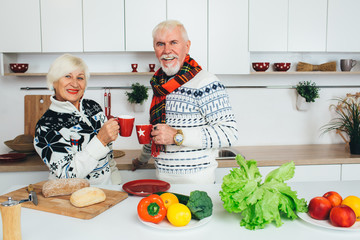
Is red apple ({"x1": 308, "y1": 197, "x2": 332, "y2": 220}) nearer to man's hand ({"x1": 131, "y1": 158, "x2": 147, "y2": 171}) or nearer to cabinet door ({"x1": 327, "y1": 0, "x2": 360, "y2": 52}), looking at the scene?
man's hand ({"x1": 131, "y1": 158, "x2": 147, "y2": 171})

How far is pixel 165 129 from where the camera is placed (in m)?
1.61

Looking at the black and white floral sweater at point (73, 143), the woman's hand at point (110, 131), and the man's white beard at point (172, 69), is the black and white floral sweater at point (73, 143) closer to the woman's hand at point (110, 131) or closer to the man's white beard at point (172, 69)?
the woman's hand at point (110, 131)

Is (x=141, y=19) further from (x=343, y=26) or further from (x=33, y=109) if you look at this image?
(x=343, y=26)

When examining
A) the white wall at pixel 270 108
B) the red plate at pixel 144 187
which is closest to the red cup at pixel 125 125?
the red plate at pixel 144 187

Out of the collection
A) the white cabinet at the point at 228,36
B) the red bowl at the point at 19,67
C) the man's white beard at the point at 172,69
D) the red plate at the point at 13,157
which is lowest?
the red plate at the point at 13,157

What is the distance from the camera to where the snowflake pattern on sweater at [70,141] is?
160 centimetres

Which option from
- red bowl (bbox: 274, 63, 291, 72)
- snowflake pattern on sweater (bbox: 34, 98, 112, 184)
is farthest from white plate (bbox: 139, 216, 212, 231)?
red bowl (bbox: 274, 63, 291, 72)

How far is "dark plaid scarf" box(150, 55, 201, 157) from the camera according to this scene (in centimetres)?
185

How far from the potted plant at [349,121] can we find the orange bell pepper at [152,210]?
2.27 metres

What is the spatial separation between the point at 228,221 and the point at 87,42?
202 cm

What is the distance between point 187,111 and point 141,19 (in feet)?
4.01

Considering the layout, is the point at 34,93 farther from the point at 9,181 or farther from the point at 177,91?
the point at 177,91

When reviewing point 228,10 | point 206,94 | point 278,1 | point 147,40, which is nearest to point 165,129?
point 206,94

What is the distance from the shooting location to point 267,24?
2.82m
